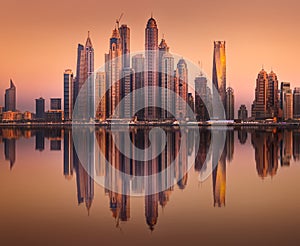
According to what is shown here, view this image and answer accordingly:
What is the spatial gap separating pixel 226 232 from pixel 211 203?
3.01 meters

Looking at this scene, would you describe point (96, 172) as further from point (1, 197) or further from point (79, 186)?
point (1, 197)

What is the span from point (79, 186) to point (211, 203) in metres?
5.47

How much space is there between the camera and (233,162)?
22516 millimetres

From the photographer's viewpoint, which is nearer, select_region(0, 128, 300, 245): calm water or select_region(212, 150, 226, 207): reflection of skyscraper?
select_region(0, 128, 300, 245): calm water

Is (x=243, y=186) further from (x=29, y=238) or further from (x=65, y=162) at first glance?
(x=65, y=162)

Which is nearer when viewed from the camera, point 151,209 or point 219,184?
point 151,209

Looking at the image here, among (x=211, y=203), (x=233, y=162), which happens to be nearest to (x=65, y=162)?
(x=233, y=162)

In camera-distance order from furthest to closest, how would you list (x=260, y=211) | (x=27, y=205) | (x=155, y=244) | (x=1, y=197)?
(x=1, y=197) → (x=27, y=205) → (x=260, y=211) → (x=155, y=244)

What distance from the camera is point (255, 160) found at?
23.6 metres

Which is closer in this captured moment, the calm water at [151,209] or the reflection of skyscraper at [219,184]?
the calm water at [151,209]

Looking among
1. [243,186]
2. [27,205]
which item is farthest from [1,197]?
[243,186]

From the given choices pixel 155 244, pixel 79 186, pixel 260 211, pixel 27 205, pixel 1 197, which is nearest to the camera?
pixel 155 244

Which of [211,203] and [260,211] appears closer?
[260,211]

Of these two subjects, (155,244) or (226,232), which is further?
(226,232)
